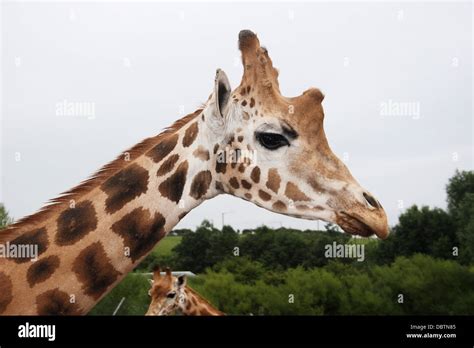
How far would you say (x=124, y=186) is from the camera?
457 centimetres

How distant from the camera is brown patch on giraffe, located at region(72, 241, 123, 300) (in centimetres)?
432

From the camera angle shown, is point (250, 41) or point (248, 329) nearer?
point (250, 41)

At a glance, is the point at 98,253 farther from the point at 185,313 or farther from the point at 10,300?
the point at 185,313

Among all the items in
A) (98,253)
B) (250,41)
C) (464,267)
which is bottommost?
(464,267)

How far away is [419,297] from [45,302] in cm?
636

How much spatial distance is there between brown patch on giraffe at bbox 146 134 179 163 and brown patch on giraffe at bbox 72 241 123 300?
2.62 ft

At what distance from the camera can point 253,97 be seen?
4.70 meters

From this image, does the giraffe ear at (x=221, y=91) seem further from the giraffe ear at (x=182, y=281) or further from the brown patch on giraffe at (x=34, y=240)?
the giraffe ear at (x=182, y=281)

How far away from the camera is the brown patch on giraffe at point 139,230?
4.41m

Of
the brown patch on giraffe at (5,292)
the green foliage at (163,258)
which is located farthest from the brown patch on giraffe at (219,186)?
the green foliage at (163,258)

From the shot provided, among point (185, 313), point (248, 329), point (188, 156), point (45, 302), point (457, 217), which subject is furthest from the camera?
point (457, 217)

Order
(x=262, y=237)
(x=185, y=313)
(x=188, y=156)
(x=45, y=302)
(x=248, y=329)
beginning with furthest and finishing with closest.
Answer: (x=262, y=237) → (x=185, y=313) → (x=248, y=329) → (x=188, y=156) → (x=45, y=302)

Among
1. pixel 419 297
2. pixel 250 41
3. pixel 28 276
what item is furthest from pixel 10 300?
pixel 419 297

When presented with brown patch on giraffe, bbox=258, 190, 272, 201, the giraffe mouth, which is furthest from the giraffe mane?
the giraffe mouth
